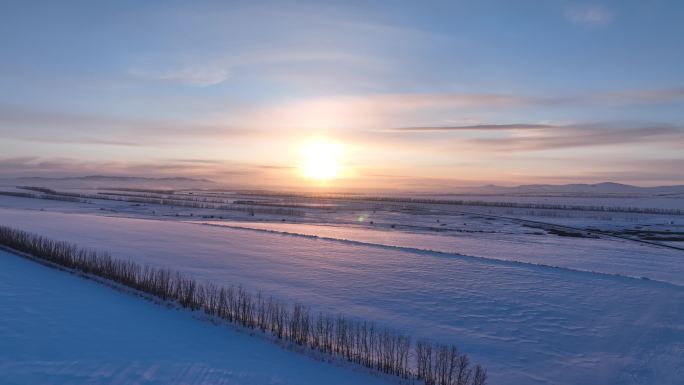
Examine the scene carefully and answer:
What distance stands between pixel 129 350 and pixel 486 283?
1479 cm

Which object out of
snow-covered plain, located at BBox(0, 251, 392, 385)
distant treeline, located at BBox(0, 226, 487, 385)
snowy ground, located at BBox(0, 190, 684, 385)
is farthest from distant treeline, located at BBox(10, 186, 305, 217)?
snow-covered plain, located at BBox(0, 251, 392, 385)

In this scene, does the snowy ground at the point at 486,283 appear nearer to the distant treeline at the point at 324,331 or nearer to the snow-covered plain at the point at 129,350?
the distant treeline at the point at 324,331

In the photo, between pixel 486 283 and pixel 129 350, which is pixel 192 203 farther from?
pixel 129 350

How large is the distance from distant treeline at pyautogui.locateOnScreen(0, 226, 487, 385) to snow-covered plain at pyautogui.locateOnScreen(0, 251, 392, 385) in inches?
24.1

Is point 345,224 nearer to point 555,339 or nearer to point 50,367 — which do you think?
point 555,339

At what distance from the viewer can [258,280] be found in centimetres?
2030

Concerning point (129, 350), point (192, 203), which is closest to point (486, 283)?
point (129, 350)

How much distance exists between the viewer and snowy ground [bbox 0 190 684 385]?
41.5 feet

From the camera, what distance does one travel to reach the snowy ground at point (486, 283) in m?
12.6

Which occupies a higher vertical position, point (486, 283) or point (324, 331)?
point (486, 283)

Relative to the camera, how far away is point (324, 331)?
13.5 meters

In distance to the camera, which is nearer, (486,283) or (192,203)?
(486,283)

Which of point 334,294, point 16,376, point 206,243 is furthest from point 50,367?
point 206,243

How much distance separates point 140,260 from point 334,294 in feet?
36.2
